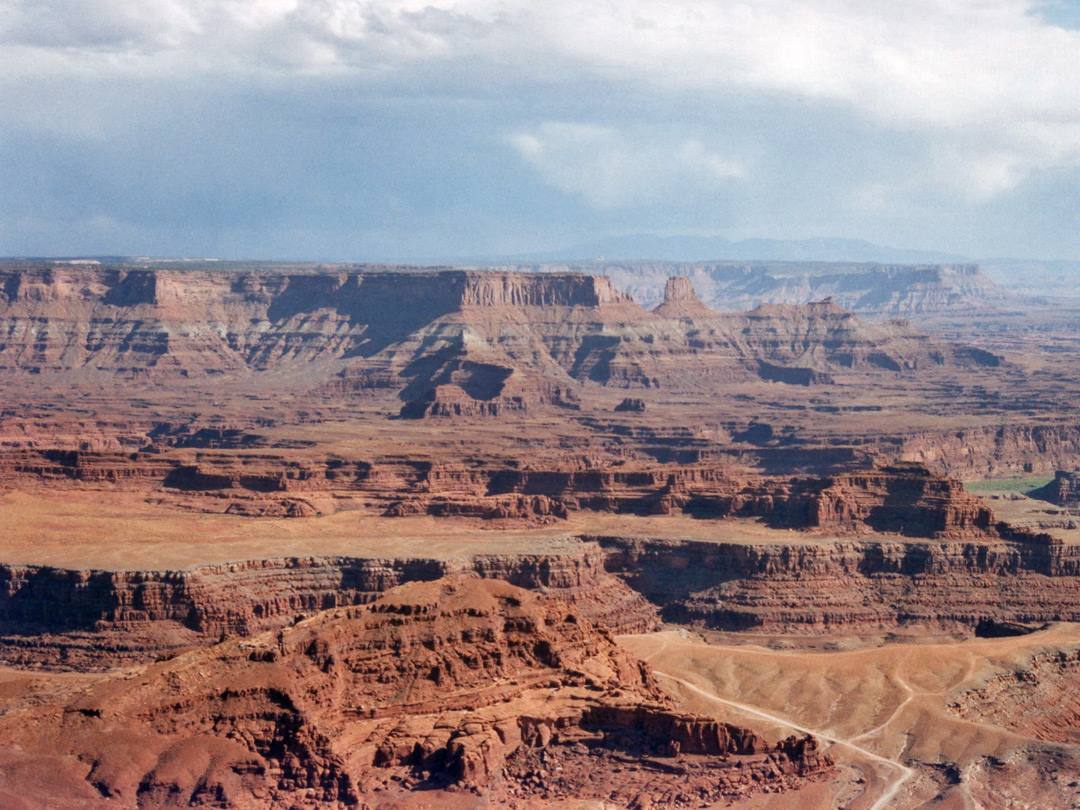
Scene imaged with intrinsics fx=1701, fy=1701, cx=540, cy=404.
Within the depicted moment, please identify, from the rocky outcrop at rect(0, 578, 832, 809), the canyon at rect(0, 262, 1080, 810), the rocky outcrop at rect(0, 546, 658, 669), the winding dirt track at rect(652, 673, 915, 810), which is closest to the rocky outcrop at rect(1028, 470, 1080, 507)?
the canyon at rect(0, 262, 1080, 810)

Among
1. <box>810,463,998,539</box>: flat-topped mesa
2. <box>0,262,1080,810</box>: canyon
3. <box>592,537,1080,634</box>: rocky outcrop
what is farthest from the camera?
<box>810,463,998,539</box>: flat-topped mesa

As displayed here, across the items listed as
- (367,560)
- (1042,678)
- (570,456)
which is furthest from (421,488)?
(1042,678)

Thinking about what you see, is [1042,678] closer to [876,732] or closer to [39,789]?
[876,732]

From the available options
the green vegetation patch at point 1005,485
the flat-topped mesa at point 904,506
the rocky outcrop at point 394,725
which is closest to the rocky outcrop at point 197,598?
the flat-topped mesa at point 904,506

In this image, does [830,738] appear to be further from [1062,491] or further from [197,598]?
[1062,491]

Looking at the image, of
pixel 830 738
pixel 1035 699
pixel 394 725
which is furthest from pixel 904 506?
pixel 394 725

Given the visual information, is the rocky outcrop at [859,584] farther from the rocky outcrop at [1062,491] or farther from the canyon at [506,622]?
the rocky outcrop at [1062,491]

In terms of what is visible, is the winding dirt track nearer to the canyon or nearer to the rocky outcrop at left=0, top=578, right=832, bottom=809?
the canyon

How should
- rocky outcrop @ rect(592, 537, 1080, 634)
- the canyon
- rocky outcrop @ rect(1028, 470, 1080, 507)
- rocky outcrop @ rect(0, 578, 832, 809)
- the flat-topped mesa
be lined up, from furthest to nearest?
rocky outcrop @ rect(1028, 470, 1080, 507), the flat-topped mesa, rocky outcrop @ rect(592, 537, 1080, 634), the canyon, rocky outcrop @ rect(0, 578, 832, 809)

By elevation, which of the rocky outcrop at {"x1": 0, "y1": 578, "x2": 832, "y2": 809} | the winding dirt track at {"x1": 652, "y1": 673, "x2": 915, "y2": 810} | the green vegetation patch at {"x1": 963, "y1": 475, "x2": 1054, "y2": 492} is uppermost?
the rocky outcrop at {"x1": 0, "y1": 578, "x2": 832, "y2": 809}
